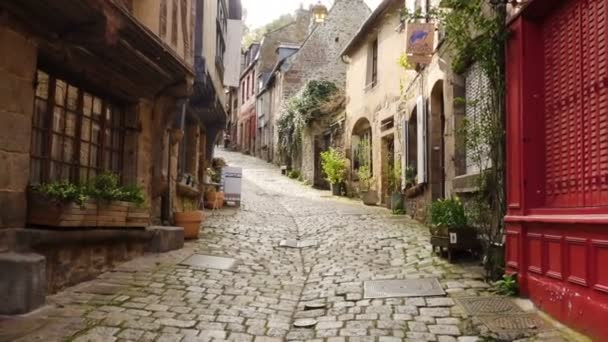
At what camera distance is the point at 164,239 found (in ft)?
25.8

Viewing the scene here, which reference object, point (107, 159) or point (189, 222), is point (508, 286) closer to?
point (107, 159)

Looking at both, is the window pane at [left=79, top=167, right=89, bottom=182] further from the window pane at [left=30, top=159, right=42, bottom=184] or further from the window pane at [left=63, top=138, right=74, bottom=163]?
the window pane at [left=30, top=159, right=42, bottom=184]

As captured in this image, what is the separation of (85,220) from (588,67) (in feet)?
16.0

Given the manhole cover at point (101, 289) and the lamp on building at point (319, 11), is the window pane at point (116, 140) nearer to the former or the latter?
the manhole cover at point (101, 289)

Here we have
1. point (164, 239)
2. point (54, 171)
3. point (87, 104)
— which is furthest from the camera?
point (164, 239)

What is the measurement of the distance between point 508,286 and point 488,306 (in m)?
0.45

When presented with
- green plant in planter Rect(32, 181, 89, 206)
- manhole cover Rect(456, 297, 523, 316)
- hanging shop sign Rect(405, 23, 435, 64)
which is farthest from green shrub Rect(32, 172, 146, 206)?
hanging shop sign Rect(405, 23, 435, 64)

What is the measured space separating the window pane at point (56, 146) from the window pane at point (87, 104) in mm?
654

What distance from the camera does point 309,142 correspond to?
75.4ft

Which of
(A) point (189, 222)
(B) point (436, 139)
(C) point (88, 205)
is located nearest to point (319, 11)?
(B) point (436, 139)

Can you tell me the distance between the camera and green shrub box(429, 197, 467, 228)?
718 cm

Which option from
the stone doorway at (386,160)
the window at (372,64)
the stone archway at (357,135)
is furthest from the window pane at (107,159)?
the stone archway at (357,135)

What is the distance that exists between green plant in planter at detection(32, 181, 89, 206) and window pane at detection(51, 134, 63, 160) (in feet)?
1.45

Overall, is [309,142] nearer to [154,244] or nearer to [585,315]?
[154,244]
